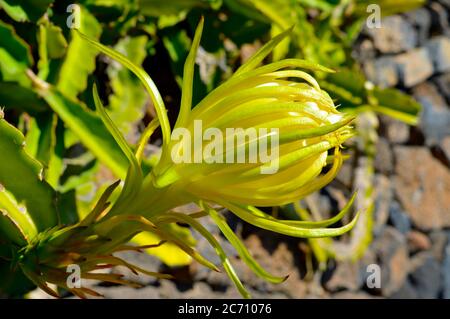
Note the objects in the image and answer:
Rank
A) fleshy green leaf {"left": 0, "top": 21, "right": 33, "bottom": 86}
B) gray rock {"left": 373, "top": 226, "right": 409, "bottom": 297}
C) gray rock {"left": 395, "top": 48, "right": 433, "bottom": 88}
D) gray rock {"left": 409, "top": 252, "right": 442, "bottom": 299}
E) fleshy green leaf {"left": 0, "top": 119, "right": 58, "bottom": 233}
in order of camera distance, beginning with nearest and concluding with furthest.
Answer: fleshy green leaf {"left": 0, "top": 119, "right": 58, "bottom": 233} < fleshy green leaf {"left": 0, "top": 21, "right": 33, "bottom": 86} < gray rock {"left": 373, "top": 226, "right": 409, "bottom": 297} < gray rock {"left": 409, "top": 252, "right": 442, "bottom": 299} < gray rock {"left": 395, "top": 48, "right": 433, "bottom": 88}

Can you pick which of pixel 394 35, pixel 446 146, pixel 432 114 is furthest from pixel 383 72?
pixel 446 146

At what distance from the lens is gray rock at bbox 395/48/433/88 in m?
2.30

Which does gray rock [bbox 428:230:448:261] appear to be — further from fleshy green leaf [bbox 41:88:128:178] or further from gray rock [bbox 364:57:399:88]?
fleshy green leaf [bbox 41:88:128:178]

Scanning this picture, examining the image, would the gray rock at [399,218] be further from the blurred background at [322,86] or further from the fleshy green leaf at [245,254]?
the fleshy green leaf at [245,254]

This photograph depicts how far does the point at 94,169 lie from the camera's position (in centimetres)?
125

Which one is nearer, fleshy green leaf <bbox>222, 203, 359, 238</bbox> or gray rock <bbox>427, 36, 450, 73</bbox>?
fleshy green leaf <bbox>222, 203, 359, 238</bbox>

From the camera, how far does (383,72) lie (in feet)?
7.31

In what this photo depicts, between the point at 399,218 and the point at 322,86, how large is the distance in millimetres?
701

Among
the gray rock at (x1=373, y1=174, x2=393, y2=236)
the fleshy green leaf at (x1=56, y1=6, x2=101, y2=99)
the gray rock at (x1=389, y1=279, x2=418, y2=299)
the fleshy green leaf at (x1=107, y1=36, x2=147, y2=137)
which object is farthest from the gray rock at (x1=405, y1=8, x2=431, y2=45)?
the fleshy green leaf at (x1=56, y1=6, x2=101, y2=99)

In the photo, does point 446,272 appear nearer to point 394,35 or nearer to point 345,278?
point 345,278

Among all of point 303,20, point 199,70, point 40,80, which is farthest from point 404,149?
point 40,80

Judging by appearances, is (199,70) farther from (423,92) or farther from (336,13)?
(423,92)

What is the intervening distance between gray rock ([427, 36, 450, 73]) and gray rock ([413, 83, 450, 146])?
8 centimetres

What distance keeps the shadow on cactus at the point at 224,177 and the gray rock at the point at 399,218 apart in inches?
54.7
